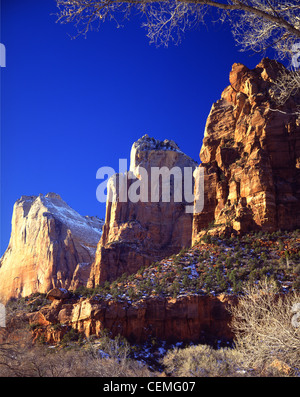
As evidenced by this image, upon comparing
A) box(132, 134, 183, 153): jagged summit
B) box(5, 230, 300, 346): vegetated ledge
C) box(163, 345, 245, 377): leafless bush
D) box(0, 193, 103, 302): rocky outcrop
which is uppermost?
box(132, 134, 183, 153): jagged summit

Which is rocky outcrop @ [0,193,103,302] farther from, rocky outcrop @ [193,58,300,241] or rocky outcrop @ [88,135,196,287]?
rocky outcrop @ [193,58,300,241]

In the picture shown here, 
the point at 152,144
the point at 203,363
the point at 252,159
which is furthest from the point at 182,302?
the point at 152,144

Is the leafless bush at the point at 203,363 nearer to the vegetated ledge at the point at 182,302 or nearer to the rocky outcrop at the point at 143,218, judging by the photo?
the vegetated ledge at the point at 182,302

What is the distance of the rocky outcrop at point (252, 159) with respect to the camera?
37625 millimetres

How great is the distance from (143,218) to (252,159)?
31.0 m

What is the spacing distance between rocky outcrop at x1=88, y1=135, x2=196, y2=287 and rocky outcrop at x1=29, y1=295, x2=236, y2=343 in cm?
2709

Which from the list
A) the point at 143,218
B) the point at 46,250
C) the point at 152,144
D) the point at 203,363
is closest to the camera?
the point at 203,363

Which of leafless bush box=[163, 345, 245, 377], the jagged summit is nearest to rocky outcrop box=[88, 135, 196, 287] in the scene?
the jagged summit

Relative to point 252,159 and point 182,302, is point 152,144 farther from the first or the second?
point 182,302

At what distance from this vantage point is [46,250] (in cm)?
8119

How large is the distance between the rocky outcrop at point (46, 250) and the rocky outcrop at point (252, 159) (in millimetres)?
35634

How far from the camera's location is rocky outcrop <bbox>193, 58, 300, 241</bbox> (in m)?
37.6

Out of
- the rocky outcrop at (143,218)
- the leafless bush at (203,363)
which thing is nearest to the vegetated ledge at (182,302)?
the leafless bush at (203,363)

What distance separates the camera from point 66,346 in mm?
26859
